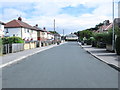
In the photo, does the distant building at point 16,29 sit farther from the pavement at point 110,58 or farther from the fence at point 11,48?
the pavement at point 110,58

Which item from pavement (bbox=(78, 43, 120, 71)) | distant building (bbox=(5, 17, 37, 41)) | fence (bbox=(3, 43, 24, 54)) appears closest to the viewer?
pavement (bbox=(78, 43, 120, 71))

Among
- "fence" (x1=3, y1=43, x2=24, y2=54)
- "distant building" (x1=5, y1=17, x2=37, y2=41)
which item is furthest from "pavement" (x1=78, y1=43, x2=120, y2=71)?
"distant building" (x1=5, y1=17, x2=37, y2=41)

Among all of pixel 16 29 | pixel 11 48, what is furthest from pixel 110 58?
pixel 16 29

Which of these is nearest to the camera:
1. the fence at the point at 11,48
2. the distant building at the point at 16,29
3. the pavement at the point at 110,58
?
the pavement at the point at 110,58

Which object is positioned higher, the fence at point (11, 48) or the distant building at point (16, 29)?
the distant building at point (16, 29)

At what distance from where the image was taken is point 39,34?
3371 inches

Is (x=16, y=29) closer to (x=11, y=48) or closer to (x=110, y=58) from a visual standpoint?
(x=11, y=48)

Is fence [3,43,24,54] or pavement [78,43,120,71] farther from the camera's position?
fence [3,43,24,54]

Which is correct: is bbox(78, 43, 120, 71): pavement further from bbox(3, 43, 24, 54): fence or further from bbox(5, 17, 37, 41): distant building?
bbox(5, 17, 37, 41): distant building

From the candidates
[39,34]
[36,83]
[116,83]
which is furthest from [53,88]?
[39,34]

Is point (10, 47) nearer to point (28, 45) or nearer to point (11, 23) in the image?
point (28, 45)

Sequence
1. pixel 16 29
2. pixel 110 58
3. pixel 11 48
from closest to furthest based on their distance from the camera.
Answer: pixel 110 58 → pixel 11 48 → pixel 16 29

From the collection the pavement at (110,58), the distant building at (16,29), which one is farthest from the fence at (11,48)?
the distant building at (16,29)

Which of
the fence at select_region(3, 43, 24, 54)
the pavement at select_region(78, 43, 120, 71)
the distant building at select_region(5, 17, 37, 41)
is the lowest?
the pavement at select_region(78, 43, 120, 71)
